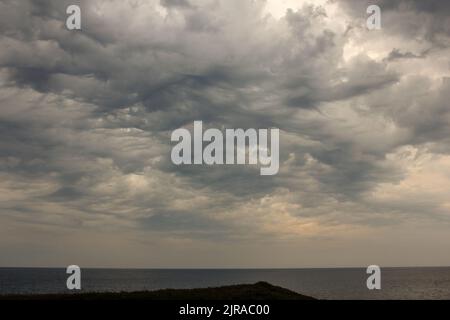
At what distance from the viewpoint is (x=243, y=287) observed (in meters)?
44.9
